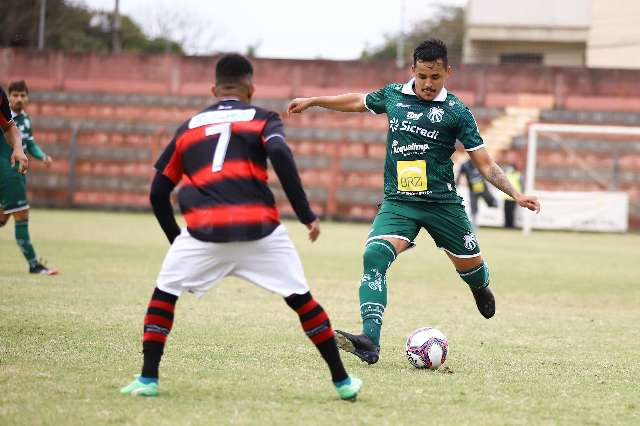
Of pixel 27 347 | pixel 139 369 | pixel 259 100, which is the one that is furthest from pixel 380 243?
pixel 259 100

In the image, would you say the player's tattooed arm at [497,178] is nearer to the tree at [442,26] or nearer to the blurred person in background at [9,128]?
the blurred person in background at [9,128]

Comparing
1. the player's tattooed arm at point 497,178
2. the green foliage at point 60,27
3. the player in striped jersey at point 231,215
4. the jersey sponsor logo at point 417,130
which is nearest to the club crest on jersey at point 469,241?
the player's tattooed arm at point 497,178

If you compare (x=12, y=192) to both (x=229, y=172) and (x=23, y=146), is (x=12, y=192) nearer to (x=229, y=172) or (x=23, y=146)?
(x=23, y=146)

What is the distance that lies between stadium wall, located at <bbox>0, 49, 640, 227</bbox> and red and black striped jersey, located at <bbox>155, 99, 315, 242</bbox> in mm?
24244

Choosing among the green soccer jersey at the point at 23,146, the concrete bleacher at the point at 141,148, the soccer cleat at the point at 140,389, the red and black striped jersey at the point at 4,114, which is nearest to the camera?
the soccer cleat at the point at 140,389

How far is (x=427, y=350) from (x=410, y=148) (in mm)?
1447

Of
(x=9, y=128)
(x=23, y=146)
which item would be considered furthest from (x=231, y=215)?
(x=23, y=146)

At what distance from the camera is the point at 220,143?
545 cm

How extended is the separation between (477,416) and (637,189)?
24.9 meters

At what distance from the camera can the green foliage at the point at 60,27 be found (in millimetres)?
44469

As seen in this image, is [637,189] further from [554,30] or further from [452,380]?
[452,380]

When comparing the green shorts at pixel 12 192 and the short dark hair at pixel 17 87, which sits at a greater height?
the short dark hair at pixel 17 87

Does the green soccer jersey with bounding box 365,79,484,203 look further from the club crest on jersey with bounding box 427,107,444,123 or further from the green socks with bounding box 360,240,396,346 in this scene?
the green socks with bounding box 360,240,396,346

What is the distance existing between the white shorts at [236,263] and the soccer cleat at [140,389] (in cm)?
48
